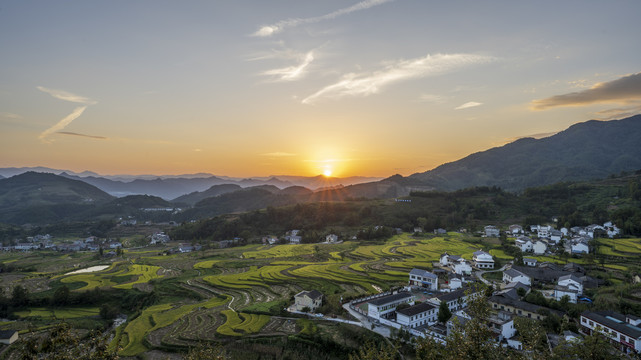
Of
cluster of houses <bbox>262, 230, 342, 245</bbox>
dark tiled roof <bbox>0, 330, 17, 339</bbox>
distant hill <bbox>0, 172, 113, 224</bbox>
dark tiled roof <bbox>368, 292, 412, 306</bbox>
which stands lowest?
cluster of houses <bbox>262, 230, 342, 245</bbox>

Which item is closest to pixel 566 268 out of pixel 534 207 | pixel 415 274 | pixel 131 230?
pixel 415 274

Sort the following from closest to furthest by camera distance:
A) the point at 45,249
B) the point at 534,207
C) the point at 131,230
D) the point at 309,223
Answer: the point at 45,249, the point at 534,207, the point at 309,223, the point at 131,230

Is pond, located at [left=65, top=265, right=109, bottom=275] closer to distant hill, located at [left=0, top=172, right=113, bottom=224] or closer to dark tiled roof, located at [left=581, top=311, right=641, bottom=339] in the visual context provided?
dark tiled roof, located at [left=581, top=311, right=641, bottom=339]

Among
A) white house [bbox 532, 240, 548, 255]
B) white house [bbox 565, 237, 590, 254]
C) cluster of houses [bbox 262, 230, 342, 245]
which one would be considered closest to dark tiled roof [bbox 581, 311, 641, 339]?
white house [bbox 565, 237, 590, 254]

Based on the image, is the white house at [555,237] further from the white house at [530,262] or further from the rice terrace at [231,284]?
the white house at [530,262]

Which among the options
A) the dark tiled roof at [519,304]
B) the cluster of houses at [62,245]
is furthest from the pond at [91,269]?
the dark tiled roof at [519,304]

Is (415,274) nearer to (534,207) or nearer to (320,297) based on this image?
(320,297)

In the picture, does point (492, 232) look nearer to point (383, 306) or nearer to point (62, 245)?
point (383, 306)
